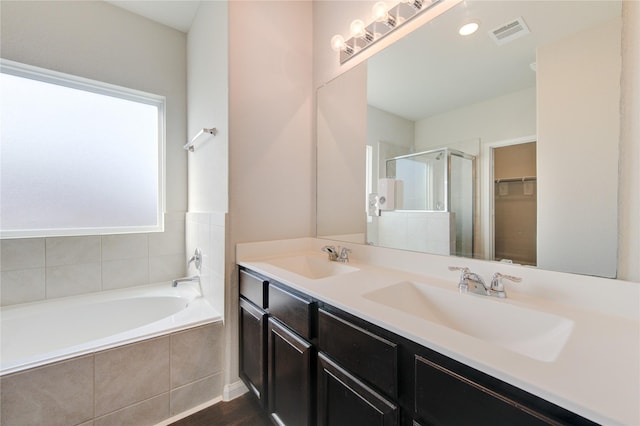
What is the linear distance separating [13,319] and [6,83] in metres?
1.57

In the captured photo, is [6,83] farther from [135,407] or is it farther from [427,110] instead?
[427,110]

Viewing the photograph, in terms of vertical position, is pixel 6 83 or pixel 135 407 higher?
pixel 6 83

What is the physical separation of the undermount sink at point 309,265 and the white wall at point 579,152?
36.1 inches

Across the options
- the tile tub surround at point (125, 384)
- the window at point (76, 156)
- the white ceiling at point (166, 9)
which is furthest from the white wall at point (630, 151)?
the window at point (76, 156)

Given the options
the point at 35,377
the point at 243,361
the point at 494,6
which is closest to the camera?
the point at 494,6

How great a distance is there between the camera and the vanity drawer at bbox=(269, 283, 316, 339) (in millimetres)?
989

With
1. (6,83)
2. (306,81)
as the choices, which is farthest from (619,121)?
(6,83)

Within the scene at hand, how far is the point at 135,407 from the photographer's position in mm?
1299

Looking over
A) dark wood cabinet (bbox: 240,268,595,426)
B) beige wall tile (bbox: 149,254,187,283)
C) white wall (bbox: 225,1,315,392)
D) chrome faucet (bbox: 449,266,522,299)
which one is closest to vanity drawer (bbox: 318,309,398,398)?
dark wood cabinet (bbox: 240,268,595,426)

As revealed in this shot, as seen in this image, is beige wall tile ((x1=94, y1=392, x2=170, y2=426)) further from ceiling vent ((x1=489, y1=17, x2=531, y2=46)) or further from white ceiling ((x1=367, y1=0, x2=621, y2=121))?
ceiling vent ((x1=489, y1=17, x2=531, y2=46))

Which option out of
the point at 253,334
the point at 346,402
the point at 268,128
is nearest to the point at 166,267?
the point at 253,334

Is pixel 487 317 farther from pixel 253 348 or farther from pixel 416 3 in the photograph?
pixel 416 3

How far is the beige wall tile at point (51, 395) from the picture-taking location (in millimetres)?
1067

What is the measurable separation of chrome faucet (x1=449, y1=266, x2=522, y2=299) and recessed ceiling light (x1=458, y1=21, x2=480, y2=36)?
999 millimetres
